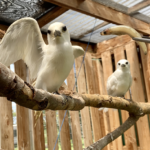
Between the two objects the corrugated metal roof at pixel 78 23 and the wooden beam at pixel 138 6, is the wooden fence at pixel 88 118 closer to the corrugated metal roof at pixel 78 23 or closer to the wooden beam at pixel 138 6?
the corrugated metal roof at pixel 78 23

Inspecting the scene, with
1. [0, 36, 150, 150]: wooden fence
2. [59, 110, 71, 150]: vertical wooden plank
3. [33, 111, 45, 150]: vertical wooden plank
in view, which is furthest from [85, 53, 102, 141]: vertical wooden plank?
[33, 111, 45, 150]: vertical wooden plank

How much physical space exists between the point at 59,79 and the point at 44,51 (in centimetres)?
20

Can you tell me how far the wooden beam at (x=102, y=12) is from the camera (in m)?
1.53

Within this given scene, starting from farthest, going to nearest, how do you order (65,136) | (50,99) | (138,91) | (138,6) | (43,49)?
(138,91) < (65,136) < (138,6) < (43,49) < (50,99)

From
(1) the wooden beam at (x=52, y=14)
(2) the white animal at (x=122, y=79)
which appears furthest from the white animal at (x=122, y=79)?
(1) the wooden beam at (x=52, y=14)

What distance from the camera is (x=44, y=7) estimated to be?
1.65 meters

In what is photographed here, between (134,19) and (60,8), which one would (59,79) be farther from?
(134,19)

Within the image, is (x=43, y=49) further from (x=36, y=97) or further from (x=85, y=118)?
(x=85, y=118)

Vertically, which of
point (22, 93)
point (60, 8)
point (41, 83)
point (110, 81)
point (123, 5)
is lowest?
point (22, 93)

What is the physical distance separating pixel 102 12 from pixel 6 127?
1.38 metres

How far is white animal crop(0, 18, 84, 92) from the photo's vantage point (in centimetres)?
107

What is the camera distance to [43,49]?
1.19 metres

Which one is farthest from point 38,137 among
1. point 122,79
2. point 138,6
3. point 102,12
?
point 138,6

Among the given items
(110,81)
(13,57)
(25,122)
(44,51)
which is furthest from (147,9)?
(25,122)
